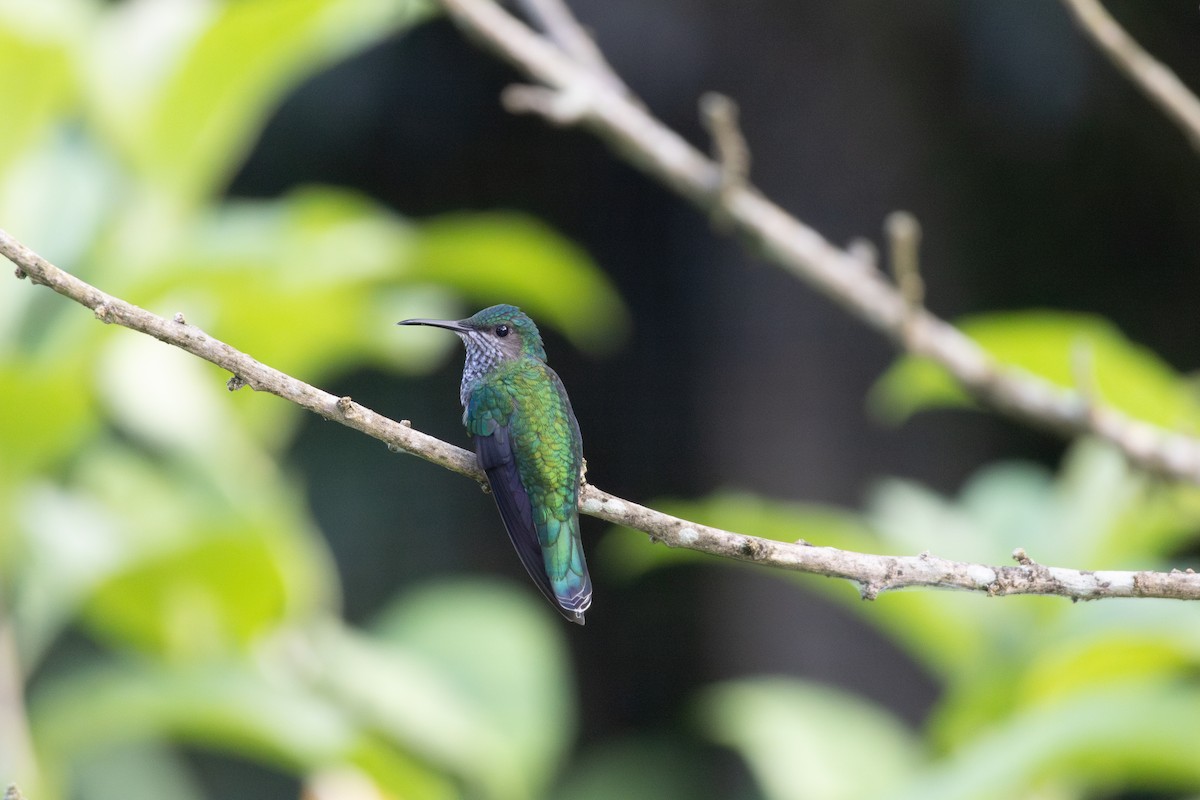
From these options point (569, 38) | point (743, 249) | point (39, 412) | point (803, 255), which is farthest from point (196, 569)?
point (743, 249)

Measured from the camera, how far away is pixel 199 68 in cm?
337

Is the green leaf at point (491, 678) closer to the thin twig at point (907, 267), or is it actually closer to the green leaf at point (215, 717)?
the green leaf at point (215, 717)

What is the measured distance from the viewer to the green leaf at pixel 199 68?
3.28 m

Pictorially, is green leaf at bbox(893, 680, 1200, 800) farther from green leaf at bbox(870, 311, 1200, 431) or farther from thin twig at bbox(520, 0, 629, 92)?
thin twig at bbox(520, 0, 629, 92)

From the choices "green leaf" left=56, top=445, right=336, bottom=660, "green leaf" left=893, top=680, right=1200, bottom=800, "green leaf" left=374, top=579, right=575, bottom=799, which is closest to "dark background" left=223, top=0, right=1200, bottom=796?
"green leaf" left=374, top=579, right=575, bottom=799

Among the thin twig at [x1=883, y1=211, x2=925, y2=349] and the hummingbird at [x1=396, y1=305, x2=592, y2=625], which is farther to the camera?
the thin twig at [x1=883, y1=211, x2=925, y2=349]

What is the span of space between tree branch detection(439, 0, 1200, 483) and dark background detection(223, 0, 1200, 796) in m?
2.96

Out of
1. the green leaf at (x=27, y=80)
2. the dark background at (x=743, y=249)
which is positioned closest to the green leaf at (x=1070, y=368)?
the green leaf at (x=27, y=80)

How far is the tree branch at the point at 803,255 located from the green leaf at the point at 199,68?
0.81m

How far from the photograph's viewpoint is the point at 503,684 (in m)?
3.83

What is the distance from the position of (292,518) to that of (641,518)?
9.16 ft

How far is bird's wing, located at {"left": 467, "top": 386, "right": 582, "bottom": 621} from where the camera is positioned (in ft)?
4.17

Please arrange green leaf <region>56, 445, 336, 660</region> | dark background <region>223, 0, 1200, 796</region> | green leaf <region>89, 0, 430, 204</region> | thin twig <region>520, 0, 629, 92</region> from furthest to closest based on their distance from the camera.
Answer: dark background <region>223, 0, 1200, 796</region> → green leaf <region>89, 0, 430, 204</region> → green leaf <region>56, 445, 336, 660</region> → thin twig <region>520, 0, 629, 92</region>

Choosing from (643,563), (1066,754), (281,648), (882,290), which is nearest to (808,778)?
(643,563)
